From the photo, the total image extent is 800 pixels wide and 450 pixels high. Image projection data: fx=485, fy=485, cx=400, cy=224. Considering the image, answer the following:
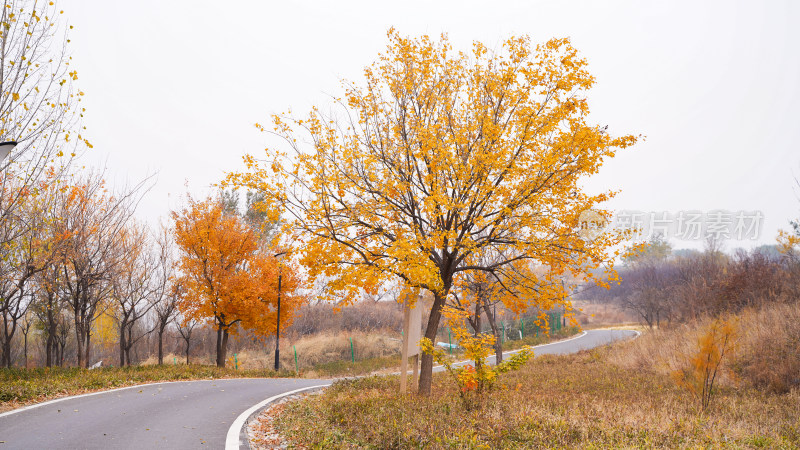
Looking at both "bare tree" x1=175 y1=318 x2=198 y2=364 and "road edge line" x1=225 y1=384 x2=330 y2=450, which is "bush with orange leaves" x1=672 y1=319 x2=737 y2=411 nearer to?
"road edge line" x1=225 y1=384 x2=330 y2=450

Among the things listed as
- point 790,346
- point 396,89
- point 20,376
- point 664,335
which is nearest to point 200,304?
point 20,376

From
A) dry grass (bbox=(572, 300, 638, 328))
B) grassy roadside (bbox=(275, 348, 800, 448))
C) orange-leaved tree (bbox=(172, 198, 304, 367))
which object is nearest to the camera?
grassy roadside (bbox=(275, 348, 800, 448))

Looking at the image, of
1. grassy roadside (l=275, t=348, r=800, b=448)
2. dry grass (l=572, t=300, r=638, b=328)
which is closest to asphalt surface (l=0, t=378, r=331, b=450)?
grassy roadside (l=275, t=348, r=800, b=448)

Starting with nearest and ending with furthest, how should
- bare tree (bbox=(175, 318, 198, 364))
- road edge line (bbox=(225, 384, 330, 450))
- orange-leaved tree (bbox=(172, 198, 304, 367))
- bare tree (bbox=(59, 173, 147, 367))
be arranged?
road edge line (bbox=(225, 384, 330, 450)), bare tree (bbox=(59, 173, 147, 367)), orange-leaved tree (bbox=(172, 198, 304, 367)), bare tree (bbox=(175, 318, 198, 364))

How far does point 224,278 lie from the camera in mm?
23484

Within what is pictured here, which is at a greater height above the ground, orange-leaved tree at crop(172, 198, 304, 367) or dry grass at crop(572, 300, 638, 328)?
orange-leaved tree at crop(172, 198, 304, 367)

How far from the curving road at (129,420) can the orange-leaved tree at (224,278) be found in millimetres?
11982

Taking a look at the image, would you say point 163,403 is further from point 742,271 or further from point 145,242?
point 742,271

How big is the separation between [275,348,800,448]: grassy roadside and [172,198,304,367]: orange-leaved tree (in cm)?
1451

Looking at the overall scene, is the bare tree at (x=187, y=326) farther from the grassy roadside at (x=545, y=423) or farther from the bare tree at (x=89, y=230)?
the grassy roadside at (x=545, y=423)

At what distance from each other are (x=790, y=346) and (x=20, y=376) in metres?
18.9

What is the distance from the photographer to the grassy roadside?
6047 mm

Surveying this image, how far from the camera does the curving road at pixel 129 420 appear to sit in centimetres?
636

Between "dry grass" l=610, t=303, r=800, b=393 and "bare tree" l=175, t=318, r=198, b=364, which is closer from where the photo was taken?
"dry grass" l=610, t=303, r=800, b=393
